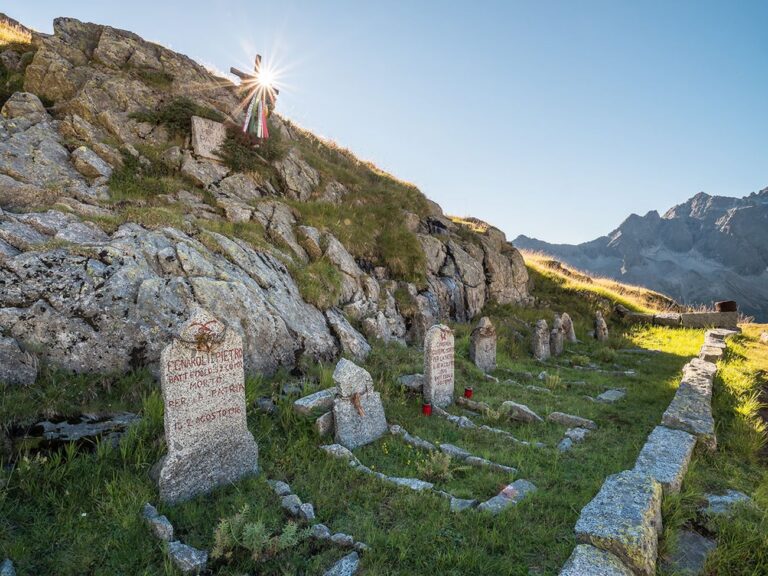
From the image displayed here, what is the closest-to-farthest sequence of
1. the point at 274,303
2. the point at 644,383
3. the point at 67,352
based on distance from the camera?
the point at 67,352, the point at 274,303, the point at 644,383

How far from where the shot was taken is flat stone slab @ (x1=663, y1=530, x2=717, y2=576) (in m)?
3.76

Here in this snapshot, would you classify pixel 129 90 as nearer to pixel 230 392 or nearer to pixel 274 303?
pixel 274 303

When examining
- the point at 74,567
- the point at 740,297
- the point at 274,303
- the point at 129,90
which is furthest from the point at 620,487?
the point at 740,297

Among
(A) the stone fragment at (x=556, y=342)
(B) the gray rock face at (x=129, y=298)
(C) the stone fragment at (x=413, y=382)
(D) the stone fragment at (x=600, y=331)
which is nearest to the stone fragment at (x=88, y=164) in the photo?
(B) the gray rock face at (x=129, y=298)

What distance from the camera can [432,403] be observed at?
30.9 ft

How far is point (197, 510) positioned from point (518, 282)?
22.6 meters

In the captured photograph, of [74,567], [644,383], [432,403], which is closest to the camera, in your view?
[74,567]

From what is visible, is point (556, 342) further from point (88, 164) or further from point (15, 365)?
point (88, 164)

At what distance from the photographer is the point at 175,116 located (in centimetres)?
1677

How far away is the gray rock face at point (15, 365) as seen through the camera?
6000 millimetres

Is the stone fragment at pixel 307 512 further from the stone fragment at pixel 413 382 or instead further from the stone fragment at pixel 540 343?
the stone fragment at pixel 540 343

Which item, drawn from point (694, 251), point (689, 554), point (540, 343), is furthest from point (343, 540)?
point (694, 251)

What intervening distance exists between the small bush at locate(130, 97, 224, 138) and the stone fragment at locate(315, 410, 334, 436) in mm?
14526

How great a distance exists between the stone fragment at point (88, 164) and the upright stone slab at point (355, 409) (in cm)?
1120
